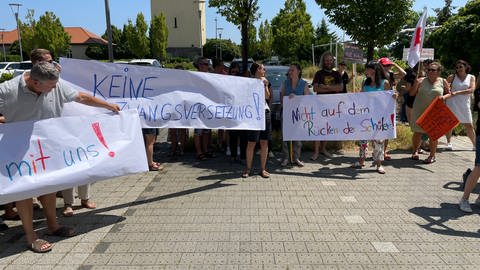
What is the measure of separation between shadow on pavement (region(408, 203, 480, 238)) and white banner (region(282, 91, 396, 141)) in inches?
71.3

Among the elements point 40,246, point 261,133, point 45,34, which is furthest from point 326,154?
point 45,34

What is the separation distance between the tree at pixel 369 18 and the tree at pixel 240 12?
1885 mm

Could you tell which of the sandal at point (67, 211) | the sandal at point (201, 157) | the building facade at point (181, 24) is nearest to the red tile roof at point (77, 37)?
the building facade at point (181, 24)

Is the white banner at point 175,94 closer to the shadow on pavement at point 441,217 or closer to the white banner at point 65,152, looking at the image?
the white banner at point 65,152

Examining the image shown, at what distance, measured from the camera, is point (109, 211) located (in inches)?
203

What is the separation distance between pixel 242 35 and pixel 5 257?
352 inches

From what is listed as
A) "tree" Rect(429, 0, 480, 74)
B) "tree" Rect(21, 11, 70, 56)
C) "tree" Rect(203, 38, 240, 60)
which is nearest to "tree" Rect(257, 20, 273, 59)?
"tree" Rect(203, 38, 240, 60)

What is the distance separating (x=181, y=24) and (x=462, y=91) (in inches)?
3055

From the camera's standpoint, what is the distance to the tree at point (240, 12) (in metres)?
10.9

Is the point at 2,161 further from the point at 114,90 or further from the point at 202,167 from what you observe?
the point at 202,167

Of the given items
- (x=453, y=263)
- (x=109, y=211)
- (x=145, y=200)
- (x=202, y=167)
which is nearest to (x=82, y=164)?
(x=109, y=211)

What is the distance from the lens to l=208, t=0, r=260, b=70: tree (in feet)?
35.8

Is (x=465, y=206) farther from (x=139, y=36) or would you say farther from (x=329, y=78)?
(x=139, y=36)

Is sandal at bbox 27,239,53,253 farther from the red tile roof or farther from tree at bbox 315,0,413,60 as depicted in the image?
the red tile roof
